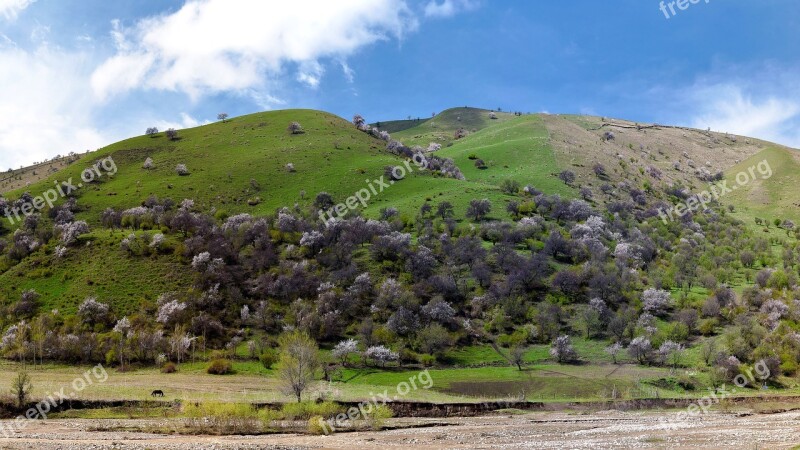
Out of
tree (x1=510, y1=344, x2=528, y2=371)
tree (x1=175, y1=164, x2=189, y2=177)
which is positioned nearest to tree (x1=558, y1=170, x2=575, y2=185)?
tree (x1=510, y1=344, x2=528, y2=371)

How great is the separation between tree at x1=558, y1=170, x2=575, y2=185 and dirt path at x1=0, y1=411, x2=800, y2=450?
106 m

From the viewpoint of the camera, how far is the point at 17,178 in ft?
577

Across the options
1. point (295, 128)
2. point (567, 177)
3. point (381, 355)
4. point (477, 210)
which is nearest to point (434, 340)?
point (381, 355)

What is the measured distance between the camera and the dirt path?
37156 mm

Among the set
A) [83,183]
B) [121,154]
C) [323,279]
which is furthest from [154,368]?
[121,154]

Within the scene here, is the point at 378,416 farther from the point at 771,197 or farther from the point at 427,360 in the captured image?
the point at 771,197

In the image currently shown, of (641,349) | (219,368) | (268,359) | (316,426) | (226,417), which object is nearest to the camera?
(316,426)

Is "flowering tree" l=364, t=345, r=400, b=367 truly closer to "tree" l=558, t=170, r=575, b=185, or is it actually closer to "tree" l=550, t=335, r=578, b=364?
"tree" l=550, t=335, r=578, b=364

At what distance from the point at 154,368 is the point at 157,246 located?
1429 inches

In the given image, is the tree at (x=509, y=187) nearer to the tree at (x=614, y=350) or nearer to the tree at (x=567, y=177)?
the tree at (x=567, y=177)

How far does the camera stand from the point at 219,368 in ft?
235

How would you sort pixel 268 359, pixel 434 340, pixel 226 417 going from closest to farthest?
1. pixel 226 417
2. pixel 268 359
3. pixel 434 340

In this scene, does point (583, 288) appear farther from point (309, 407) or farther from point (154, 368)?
point (154, 368)

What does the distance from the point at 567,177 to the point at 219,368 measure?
112m
